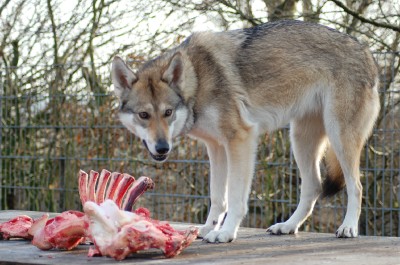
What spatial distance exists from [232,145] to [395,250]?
1159 mm

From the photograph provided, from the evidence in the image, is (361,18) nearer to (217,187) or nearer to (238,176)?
(217,187)

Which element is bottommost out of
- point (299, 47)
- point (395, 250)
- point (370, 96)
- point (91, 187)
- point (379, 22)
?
point (395, 250)

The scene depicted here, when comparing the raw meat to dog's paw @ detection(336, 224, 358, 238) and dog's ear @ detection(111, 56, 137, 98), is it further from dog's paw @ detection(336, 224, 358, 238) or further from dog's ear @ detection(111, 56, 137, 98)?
dog's paw @ detection(336, 224, 358, 238)

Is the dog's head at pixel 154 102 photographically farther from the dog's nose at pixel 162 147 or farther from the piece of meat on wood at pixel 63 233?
the piece of meat on wood at pixel 63 233

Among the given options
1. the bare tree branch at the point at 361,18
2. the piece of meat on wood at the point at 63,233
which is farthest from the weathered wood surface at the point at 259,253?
the bare tree branch at the point at 361,18

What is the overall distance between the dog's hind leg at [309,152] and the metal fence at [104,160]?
163cm

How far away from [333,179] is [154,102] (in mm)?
1467

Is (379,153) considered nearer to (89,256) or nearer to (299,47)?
(299,47)

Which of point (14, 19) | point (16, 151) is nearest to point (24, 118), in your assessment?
point (16, 151)

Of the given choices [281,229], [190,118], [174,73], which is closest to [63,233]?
[190,118]

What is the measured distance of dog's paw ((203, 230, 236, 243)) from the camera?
399 cm

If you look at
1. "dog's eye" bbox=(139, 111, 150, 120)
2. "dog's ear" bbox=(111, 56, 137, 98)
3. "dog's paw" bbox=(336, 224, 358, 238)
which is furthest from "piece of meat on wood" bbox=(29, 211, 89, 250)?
"dog's paw" bbox=(336, 224, 358, 238)

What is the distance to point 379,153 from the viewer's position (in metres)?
6.51

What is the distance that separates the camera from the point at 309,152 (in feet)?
16.2
